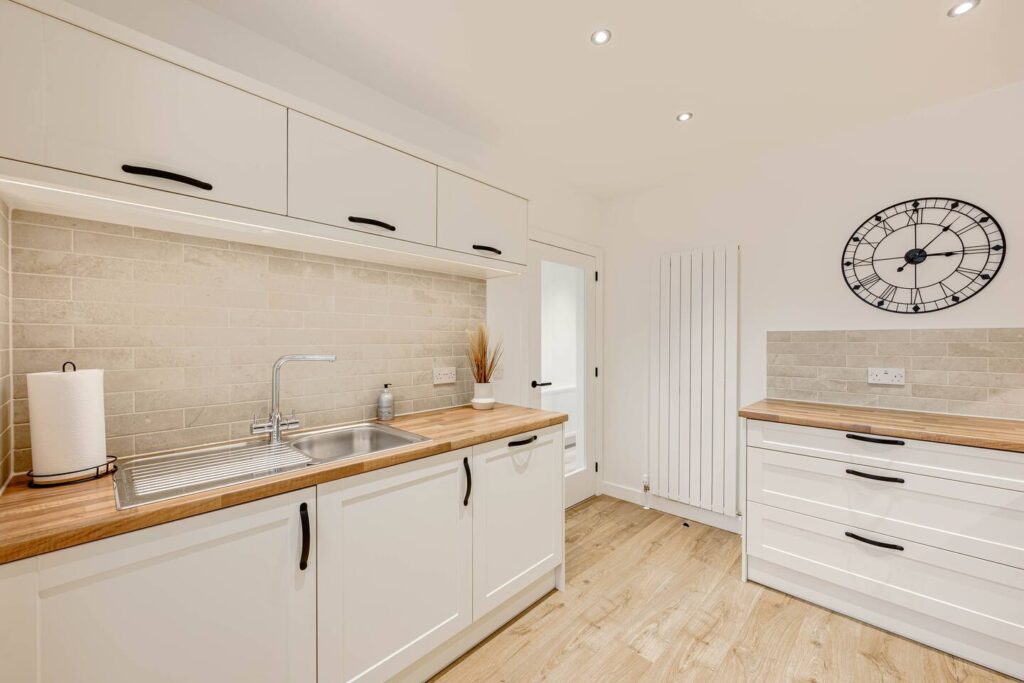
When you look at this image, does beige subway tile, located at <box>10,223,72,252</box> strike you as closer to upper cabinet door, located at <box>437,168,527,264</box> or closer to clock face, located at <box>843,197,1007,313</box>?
upper cabinet door, located at <box>437,168,527,264</box>

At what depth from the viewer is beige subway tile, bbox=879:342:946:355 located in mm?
2145

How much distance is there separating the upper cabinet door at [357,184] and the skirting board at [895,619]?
250cm

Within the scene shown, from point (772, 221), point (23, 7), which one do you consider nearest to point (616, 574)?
point (772, 221)

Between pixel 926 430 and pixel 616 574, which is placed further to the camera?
pixel 616 574

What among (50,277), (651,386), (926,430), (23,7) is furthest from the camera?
(651,386)

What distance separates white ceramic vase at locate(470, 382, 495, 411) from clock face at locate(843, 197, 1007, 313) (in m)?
2.23

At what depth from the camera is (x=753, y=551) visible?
7.19 ft

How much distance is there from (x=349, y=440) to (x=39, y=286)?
3.70 feet

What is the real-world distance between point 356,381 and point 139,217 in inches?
39.1

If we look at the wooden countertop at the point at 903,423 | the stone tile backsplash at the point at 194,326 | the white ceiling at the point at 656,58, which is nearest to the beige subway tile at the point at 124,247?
the stone tile backsplash at the point at 194,326

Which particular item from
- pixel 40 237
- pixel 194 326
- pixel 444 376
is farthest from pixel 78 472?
pixel 444 376

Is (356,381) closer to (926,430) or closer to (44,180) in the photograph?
(44,180)

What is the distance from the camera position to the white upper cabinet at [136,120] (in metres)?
0.99

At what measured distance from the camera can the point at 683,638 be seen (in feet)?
5.97
